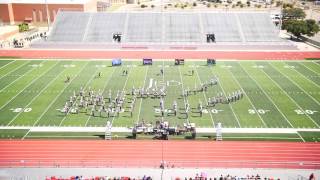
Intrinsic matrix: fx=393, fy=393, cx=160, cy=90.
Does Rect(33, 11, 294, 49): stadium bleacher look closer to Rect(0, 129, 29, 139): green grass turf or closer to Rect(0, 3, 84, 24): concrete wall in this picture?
Rect(0, 3, 84, 24): concrete wall

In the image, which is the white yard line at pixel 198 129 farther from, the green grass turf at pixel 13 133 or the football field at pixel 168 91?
the football field at pixel 168 91

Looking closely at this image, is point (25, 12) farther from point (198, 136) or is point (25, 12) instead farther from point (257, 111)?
point (198, 136)

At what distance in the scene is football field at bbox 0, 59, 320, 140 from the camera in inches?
1130

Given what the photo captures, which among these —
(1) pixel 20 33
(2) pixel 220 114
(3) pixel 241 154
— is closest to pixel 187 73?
(2) pixel 220 114

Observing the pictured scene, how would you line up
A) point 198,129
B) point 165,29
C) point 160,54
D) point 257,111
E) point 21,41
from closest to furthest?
point 198,129, point 257,111, point 160,54, point 21,41, point 165,29

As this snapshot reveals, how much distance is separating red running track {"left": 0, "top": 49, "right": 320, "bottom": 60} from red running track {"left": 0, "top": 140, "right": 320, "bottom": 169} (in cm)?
2600

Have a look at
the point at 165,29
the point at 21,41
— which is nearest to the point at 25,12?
the point at 21,41

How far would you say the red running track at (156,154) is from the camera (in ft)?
74.0

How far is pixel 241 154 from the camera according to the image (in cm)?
2377

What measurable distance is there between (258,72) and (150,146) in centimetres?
2141

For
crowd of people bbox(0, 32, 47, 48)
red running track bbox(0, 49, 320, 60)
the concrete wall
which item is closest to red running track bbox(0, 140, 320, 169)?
red running track bbox(0, 49, 320, 60)

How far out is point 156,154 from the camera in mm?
23688

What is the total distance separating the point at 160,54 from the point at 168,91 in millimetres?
17480

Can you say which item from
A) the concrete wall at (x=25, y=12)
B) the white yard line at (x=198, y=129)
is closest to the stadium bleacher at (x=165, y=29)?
the concrete wall at (x=25, y=12)
